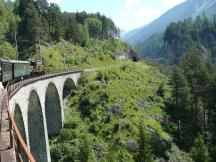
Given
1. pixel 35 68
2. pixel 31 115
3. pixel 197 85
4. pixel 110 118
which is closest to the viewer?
pixel 31 115

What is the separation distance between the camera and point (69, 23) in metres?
128

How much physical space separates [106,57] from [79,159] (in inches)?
3398

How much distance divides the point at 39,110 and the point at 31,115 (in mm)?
1022

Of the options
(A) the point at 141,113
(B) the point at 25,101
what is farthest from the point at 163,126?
(B) the point at 25,101

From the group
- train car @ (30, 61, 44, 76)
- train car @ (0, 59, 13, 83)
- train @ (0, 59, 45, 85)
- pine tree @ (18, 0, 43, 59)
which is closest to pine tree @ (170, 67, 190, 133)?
train car @ (30, 61, 44, 76)

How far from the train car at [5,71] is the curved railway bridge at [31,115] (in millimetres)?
1390

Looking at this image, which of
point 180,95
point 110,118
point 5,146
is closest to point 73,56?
point 180,95

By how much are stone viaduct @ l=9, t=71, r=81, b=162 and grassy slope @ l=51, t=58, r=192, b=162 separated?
8.21ft

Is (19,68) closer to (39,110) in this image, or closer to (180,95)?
(39,110)

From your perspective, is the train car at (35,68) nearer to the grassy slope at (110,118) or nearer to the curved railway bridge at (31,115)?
the curved railway bridge at (31,115)

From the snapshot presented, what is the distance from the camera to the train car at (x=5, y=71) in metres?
36.5

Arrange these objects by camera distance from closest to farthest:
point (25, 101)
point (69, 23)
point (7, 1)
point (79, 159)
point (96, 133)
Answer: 1. point (25, 101)
2. point (79, 159)
3. point (96, 133)
4. point (69, 23)
5. point (7, 1)

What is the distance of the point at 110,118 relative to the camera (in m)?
67.0

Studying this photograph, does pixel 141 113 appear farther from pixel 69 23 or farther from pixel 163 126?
pixel 69 23
